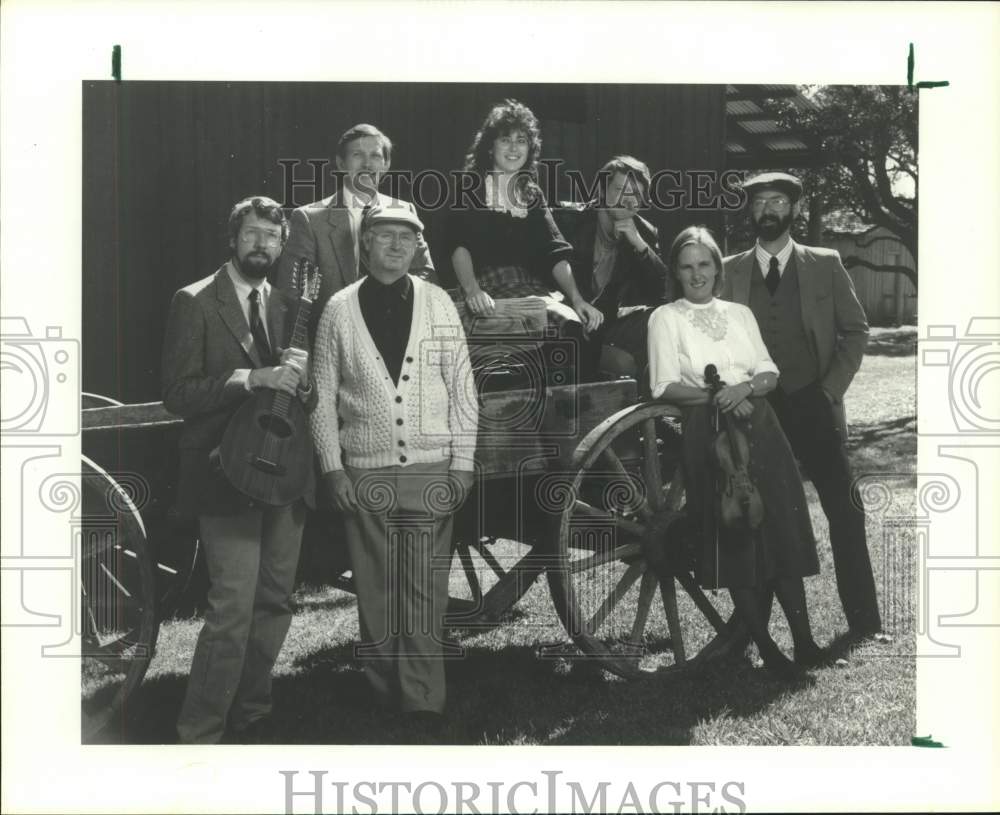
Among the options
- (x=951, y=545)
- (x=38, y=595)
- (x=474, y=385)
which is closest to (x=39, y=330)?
(x=38, y=595)

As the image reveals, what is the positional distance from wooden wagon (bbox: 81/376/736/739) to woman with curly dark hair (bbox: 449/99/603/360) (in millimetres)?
370

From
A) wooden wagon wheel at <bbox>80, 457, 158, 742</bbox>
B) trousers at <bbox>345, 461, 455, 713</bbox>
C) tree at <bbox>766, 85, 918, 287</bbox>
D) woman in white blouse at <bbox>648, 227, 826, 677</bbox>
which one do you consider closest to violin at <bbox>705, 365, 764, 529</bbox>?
woman in white blouse at <bbox>648, 227, 826, 677</bbox>

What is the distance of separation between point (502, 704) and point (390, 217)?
2098 millimetres

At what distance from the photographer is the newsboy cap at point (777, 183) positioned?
568cm

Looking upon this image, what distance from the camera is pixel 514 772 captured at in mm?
5441

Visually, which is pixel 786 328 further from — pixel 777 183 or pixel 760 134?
pixel 760 134

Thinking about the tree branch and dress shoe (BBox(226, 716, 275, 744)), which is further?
the tree branch

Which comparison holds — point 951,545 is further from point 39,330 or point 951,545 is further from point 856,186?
point 39,330

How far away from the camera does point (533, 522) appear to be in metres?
5.46

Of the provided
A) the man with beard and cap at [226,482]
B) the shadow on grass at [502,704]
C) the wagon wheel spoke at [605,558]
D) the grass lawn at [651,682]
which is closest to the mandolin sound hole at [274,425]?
the man with beard and cap at [226,482]

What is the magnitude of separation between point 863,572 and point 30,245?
12.7 feet

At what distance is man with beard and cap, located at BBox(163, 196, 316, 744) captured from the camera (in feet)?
16.8

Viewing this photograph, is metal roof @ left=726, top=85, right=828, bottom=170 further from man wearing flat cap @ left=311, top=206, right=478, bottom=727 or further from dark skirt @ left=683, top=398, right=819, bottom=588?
man wearing flat cap @ left=311, top=206, right=478, bottom=727

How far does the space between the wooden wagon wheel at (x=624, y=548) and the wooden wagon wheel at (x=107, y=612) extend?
1.70 m
